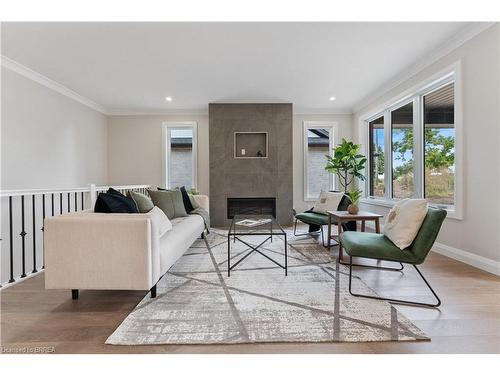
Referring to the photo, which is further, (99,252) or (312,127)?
(312,127)

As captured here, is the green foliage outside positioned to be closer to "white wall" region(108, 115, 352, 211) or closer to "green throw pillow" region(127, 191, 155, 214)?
"white wall" region(108, 115, 352, 211)

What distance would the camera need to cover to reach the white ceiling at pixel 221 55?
110 inches

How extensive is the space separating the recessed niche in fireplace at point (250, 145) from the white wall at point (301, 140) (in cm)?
87

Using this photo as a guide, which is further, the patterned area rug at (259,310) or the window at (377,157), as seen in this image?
the window at (377,157)

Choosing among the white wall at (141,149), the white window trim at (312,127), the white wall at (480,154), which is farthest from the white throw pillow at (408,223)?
the white wall at (141,149)

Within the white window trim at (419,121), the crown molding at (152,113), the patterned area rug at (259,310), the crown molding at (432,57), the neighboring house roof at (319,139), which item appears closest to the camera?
the patterned area rug at (259,310)

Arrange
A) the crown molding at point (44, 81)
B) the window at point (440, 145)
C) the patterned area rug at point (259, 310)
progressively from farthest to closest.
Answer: the crown molding at point (44, 81) < the window at point (440, 145) < the patterned area rug at point (259, 310)

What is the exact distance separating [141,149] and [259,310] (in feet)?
17.3

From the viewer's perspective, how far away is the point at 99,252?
1.94m

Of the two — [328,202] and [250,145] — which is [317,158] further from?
[328,202]

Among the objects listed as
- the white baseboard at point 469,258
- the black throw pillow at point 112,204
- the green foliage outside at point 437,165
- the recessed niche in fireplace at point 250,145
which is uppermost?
the recessed niche in fireplace at point 250,145

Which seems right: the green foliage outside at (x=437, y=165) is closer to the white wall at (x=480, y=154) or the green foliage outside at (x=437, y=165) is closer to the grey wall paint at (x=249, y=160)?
the white wall at (x=480, y=154)

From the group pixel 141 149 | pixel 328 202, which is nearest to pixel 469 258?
pixel 328 202

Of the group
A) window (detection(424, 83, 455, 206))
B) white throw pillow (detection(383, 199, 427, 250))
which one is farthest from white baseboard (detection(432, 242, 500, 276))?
white throw pillow (detection(383, 199, 427, 250))
